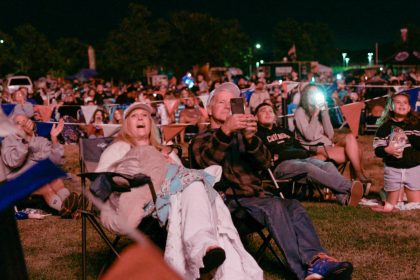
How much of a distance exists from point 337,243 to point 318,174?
65.8 inches

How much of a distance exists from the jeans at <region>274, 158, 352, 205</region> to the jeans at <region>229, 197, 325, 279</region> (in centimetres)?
275

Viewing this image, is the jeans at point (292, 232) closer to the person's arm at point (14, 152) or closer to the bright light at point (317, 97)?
the person's arm at point (14, 152)

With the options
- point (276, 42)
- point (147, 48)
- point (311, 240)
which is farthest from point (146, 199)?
point (276, 42)

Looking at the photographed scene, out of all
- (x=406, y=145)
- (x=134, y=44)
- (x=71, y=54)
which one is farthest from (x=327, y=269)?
(x=71, y=54)

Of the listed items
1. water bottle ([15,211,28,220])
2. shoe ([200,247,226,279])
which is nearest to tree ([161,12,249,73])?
water bottle ([15,211,28,220])

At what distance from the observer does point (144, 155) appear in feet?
16.3

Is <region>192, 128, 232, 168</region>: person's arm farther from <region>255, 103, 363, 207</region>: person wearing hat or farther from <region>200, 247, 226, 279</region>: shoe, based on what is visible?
<region>255, 103, 363, 207</region>: person wearing hat

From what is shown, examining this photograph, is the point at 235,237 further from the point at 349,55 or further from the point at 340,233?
the point at 349,55

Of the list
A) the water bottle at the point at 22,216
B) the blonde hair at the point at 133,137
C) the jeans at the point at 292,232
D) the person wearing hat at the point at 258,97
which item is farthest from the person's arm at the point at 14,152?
the person wearing hat at the point at 258,97

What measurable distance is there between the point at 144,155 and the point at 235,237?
39.8 inches

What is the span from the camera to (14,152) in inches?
272

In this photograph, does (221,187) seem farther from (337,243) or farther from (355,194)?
(355,194)

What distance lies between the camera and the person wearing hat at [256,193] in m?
4.50

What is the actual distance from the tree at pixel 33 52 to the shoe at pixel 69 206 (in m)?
58.6
